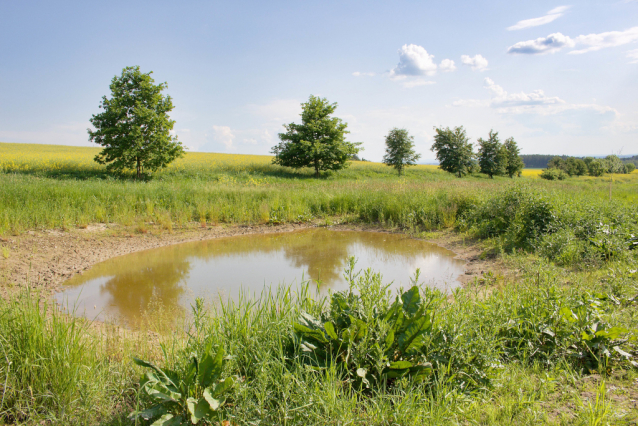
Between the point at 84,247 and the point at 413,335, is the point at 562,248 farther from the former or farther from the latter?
the point at 84,247

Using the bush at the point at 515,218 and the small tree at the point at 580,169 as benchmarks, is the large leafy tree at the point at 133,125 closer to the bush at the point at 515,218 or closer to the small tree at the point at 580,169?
the bush at the point at 515,218

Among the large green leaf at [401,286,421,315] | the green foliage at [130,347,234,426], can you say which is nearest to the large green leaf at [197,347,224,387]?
the green foliage at [130,347,234,426]

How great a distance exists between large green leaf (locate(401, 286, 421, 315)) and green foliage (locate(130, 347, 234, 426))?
4.60ft

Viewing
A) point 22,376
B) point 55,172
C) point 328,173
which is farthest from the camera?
point 328,173

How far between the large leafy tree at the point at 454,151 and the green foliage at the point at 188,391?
41.5 m

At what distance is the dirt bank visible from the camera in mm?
6473

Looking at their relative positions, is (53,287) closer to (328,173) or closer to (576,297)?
(576,297)

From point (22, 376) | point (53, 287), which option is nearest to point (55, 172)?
point (53, 287)

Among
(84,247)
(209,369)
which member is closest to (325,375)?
(209,369)

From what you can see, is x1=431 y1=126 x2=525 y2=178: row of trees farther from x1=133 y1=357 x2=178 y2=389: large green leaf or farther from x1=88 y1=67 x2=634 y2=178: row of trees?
x1=133 y1=357 x2=178 y2=389: large green leaf

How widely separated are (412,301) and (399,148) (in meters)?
33.6

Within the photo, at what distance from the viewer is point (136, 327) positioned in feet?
15.4

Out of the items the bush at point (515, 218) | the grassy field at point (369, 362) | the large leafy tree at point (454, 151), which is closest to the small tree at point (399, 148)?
the large leafy tree at point (454, 151)

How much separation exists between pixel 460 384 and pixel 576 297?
5.64 ft
